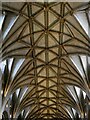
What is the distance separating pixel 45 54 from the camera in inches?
1045

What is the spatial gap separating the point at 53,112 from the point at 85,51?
17093mm

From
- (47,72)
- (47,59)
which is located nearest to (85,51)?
(47,59)

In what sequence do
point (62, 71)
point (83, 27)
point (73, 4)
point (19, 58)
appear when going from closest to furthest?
point (73, 4) < point (83, 27) < point (19, 58) < point (62, 71)

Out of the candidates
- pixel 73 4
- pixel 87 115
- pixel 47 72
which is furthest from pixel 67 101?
pixel 73 4

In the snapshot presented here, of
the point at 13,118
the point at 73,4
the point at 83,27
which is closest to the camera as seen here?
the point at 73,4

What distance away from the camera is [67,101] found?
3331 centimetres

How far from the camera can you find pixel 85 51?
23578 mm

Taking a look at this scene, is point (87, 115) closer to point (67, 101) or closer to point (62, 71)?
point (67, 101)

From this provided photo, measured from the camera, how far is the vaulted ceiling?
21.7 metres

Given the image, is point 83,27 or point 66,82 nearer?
point 83,27

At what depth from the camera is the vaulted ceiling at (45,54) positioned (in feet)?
71.2

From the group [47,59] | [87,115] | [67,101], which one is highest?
[47,59]

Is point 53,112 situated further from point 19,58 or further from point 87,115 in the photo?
point 19,58

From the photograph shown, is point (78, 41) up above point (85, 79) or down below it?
above
